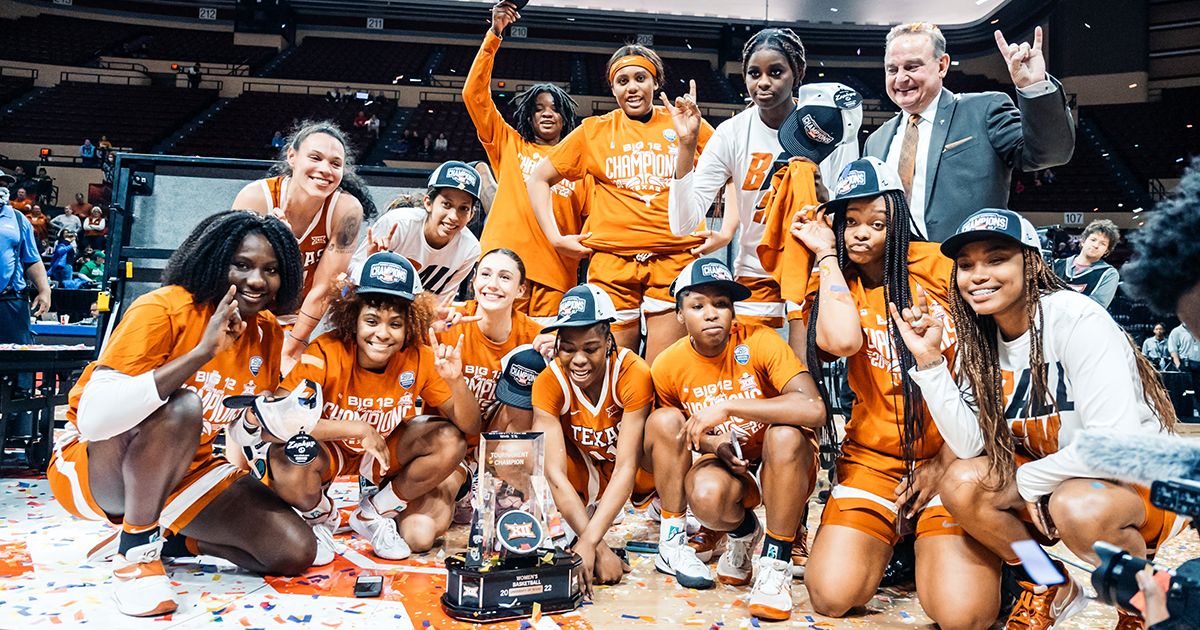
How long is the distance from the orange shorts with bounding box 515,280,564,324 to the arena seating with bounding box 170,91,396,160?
12.3 m

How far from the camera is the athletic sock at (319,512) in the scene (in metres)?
2.91

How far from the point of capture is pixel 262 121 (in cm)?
1748

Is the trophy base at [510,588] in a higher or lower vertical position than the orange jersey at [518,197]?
lower

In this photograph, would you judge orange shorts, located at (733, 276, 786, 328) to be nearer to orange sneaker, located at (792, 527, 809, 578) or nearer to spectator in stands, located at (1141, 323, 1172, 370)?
orange sneaker, located at (792, 527, 809, 578)

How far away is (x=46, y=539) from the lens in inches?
115

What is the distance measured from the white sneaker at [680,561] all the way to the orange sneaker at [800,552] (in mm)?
329

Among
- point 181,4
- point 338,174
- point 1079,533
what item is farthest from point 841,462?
point 181,4

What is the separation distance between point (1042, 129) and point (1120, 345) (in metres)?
0.88

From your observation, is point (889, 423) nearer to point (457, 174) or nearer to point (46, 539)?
point (457, 174)

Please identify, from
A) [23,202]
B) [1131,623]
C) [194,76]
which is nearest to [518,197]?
[1131,623]

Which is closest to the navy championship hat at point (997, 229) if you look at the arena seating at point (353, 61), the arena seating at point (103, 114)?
the arena seating at point (103, 114)

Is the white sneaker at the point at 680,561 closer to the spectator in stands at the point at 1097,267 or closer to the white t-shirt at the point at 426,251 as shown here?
the white t-shirt at the point at 426,251

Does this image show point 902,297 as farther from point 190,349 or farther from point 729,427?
point 190,349

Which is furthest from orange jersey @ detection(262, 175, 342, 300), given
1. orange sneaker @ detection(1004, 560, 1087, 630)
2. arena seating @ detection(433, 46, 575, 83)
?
arena seating @ detection(433, 46, 575, 83)
